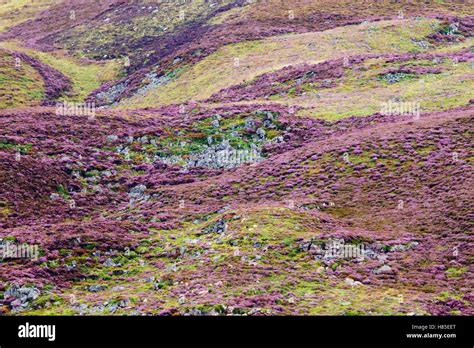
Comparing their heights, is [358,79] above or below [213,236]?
above

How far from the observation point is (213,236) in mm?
36719

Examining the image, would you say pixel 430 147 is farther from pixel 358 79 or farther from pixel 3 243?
pixel 3 243

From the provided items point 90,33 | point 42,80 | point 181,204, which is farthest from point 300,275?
point 90,33

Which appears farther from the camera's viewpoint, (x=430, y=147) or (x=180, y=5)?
(x=180, y=5)

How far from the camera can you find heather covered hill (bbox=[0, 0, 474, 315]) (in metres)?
29.5

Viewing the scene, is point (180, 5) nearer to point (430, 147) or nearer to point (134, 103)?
A: point (134, 103)

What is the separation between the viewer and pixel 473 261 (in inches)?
1184

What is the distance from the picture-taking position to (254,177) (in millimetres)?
46625

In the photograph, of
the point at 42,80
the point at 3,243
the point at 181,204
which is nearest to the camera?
the point at 3,243

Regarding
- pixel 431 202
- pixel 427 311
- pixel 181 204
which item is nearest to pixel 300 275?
pixel 427 311

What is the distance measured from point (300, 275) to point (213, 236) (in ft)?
26.5

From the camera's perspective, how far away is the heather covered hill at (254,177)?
1160 inches

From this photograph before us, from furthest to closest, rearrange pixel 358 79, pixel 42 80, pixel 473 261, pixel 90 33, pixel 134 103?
1. pixel 90 33
2. pixel 42 80
3. pixel 134 103
4. pixel 358 79
5. pixel 473 261

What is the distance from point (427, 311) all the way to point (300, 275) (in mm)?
7065
